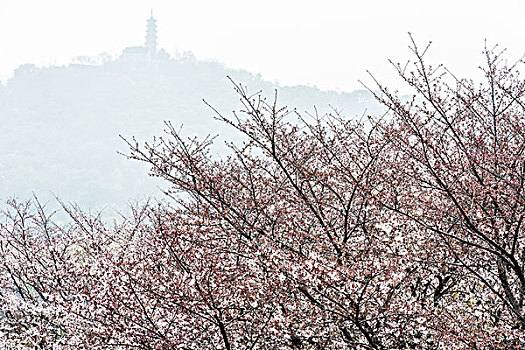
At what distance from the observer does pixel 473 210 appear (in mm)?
4398

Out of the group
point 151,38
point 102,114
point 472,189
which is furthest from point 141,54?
point 472,189

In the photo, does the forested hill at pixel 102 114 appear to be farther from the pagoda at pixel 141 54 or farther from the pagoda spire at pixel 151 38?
the pagoda spire at pixel 151 38

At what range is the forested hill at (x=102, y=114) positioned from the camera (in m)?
110

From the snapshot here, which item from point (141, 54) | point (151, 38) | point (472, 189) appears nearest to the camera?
point (472, 189)

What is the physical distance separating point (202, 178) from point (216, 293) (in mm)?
1265

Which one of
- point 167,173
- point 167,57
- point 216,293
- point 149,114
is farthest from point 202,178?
point 167,57

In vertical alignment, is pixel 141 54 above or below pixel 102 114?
above

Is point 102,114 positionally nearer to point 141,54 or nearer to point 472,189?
point 141,54

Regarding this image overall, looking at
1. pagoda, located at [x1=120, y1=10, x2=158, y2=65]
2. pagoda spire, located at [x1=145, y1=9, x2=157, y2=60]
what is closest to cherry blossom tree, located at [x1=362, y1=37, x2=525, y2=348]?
pagoda spire, located at [x1=145, y1=9, x2=157, y2=60]

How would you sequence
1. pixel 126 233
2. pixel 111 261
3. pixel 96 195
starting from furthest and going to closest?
1. pixel 96 195
2. pixel 126 233
3. pixel 111 261

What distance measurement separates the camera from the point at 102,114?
520 ft

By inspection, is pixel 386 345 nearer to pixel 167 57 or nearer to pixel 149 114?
pixel 149 114

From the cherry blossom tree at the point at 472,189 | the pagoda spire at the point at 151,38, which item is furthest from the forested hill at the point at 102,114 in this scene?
the cherry blossom tree at the point at 472,189

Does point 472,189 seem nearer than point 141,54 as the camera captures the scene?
Yes
